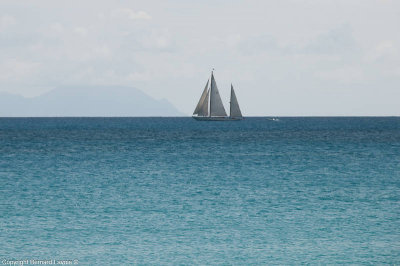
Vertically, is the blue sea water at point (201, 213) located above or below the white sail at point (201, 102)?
below

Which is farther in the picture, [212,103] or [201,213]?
[212,103]

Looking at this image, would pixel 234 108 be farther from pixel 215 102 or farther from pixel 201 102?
pixel 201 102

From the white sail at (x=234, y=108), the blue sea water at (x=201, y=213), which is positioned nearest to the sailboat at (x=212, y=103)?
the white sail at (x=234, y=108)

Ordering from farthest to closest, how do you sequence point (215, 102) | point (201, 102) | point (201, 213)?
point (201, 102) < point (215, 102) < point (201, 213)

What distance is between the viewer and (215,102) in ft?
518

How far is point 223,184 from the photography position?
45.8 m

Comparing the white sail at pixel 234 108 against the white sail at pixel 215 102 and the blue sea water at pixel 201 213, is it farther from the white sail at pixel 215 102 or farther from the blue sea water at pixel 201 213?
the blue sea water at pixel 201 213

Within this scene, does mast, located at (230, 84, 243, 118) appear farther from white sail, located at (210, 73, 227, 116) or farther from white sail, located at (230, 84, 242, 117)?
white sail, located at (210, 73, 227, 116)

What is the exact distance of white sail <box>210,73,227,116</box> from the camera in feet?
502

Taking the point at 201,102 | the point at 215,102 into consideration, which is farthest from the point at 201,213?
the point at 201,102

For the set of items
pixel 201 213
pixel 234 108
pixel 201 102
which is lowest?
pixel 201 213

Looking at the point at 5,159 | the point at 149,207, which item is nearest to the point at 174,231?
the point at 149,207

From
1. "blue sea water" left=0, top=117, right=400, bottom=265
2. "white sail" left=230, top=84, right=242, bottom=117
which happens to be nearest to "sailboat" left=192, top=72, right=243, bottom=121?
"white sail" left=230, top=84, right=242, bottom=117

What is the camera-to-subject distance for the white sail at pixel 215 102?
502ft
